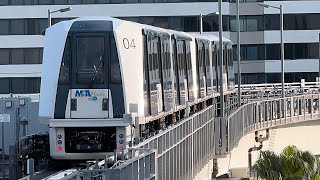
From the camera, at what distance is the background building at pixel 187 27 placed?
72562 mm

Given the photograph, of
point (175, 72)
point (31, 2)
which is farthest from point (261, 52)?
point (175, 72)

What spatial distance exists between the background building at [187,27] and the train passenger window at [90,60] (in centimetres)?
5057

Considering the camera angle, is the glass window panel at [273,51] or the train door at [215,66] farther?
the glass window panel at [273,51]

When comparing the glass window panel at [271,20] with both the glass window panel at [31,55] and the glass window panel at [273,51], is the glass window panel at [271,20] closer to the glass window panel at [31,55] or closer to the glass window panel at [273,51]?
the glass window panel at [273,51]

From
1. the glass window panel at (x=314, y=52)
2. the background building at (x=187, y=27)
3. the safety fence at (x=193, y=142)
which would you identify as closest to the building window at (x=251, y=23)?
the background building at (x=187, y=27)

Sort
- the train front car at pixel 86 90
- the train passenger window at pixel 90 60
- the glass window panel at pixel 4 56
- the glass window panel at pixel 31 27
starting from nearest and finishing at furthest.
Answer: the train front car at pixel 86 90, the train passenger window at pixel 90 60, the glass window panel at pixel 4 56, the glass window panel at pixel 31 27

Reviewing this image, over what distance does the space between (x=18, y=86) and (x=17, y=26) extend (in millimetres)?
5102

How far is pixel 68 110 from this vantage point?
2134cm

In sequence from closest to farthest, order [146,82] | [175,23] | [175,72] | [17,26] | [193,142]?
[146,82] → [193,142] → [175,72] → [17,26] → [175,23]

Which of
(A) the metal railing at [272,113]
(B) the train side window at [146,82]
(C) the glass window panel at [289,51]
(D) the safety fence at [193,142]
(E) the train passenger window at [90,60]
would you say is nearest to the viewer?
(D) the safety fence at [193,142]

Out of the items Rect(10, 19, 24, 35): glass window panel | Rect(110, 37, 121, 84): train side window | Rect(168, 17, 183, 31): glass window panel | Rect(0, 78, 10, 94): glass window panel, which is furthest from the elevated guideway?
Rect(10, 19, 24, 35): glass window panel

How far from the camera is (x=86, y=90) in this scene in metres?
21.5

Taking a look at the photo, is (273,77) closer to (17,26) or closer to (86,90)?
(17,26)

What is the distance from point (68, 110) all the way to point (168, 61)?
7221 mm
